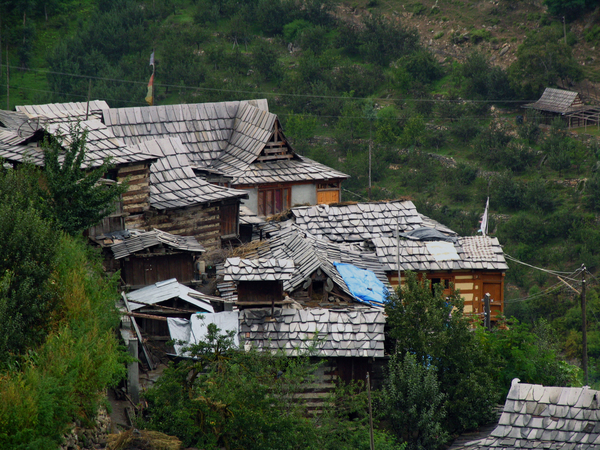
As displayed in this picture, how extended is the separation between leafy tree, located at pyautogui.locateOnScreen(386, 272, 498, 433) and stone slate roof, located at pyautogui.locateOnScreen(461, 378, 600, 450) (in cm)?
525

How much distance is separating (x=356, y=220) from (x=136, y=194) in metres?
8.87

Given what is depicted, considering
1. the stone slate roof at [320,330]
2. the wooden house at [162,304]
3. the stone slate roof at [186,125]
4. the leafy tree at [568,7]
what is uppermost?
the leafy tree at [568,7]

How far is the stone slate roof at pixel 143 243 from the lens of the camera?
75.3 ft

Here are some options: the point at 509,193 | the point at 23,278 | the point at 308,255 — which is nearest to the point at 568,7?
the point at 509,193

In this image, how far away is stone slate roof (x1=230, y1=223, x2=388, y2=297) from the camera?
72.3 feet

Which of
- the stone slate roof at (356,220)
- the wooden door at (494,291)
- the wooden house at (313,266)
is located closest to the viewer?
the wooden house at (313,266)

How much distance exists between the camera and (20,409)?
11.8 meters

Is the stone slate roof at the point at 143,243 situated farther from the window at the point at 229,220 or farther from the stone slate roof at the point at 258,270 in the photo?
the window at the point at 229,220

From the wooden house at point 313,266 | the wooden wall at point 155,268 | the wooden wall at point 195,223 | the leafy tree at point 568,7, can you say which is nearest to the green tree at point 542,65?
the leafy tree at point 568,7

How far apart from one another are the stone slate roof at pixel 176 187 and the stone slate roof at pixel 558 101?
112 ft

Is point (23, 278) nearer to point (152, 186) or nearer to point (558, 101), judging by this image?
point (152, 186)

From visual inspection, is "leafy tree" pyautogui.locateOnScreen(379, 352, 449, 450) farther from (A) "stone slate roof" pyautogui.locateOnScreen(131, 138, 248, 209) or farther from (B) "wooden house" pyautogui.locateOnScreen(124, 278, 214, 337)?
(A) "stone slate roof" pyautogui.locateOnScreen(131, 138, 248, 209)

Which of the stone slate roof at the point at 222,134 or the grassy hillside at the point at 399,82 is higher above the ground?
the grassy hillside at the point at 399,82

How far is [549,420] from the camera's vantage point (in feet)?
44.5
